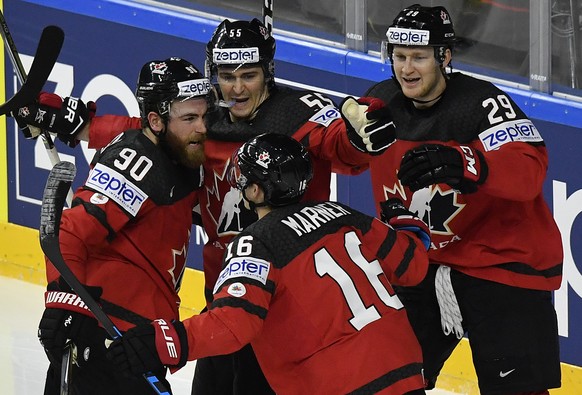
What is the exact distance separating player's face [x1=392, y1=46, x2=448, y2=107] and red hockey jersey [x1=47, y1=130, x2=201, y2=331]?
0.69 m

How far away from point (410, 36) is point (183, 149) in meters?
0.72

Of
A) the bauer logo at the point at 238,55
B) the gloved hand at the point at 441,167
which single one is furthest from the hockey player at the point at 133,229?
the gloved hand at the point at 441,167

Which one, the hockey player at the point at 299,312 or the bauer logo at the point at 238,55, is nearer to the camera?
the hockey player at the point at 299,312

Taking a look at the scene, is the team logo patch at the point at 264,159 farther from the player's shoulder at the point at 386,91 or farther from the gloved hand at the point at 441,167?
the player's shoulder at the point at 386,91

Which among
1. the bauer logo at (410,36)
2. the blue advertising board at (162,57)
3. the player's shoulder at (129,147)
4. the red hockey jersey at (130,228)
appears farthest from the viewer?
the blue advertising board at (162,57)

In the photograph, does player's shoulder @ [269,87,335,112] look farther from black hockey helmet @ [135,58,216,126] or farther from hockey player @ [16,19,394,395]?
black hockey helmet @ [135,58,216,126]

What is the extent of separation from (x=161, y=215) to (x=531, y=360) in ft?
3.64

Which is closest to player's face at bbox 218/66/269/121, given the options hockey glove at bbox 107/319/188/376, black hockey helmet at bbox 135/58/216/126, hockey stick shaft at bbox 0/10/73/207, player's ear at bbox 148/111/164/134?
black hockey helmet at bbox 135/58/216/126

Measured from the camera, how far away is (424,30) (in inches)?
173

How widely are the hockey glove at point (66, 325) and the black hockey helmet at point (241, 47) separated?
0.78m

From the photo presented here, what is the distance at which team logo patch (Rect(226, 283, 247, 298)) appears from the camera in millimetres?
3662

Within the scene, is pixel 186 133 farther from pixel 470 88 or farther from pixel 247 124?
pixel 470 88

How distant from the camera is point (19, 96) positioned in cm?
→ 456

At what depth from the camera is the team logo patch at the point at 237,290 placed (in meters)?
3.66
